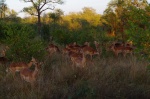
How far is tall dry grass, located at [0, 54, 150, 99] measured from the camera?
8.26 metres

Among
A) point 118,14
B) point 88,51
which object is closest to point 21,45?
point 88,51

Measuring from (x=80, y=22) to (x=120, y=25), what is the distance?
41.7 m

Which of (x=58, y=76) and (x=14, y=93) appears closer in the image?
(x=14, y=93)

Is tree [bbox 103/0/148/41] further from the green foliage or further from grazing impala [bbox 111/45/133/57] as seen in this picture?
the green foliage

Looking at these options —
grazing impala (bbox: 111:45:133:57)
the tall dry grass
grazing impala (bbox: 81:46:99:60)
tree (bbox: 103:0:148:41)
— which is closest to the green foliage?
the tall dry grass

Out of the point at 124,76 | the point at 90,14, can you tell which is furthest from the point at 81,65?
the point at 90,14

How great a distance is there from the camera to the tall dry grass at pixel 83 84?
826 cm

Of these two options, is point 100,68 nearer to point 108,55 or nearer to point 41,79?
point 41,79

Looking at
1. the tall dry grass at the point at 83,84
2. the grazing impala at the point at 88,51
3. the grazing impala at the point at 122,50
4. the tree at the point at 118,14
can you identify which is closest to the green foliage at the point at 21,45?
the tall dry grass at the point at 83,84

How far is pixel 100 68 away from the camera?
10.2 metres

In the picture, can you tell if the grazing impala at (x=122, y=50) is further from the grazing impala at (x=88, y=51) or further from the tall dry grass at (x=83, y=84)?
the tall dry grass at (x=83, y=84)

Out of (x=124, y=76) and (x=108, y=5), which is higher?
(x=108, y=5)

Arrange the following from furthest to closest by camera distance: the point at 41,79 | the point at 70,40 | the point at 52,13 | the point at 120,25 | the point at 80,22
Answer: the point at 80,22
the point at 52,13
the point at 120,25
the point at 70,40
the point at 41,79

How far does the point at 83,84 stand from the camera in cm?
859
